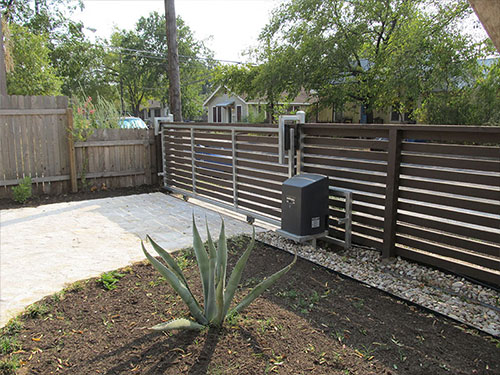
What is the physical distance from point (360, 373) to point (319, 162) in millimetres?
3152

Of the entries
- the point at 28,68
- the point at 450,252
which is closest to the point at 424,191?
the point at 450,252

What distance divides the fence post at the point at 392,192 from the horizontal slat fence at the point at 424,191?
1cm

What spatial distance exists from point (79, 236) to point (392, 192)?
4.20 metres

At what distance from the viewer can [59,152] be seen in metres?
8.77

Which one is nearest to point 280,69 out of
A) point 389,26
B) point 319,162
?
point 389,26

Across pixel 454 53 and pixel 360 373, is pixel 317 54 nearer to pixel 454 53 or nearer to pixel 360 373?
pixel 454 53

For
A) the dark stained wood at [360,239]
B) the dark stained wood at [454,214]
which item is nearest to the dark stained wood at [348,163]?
the dark stained wood at [454,214]

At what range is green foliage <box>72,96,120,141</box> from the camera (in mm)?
8961

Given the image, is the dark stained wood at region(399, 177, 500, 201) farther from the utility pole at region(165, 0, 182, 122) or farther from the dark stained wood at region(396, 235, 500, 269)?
the utility pole at region(165, 0, 182, 122)

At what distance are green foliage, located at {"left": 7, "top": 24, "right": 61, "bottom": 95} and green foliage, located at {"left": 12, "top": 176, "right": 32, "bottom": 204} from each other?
572cm

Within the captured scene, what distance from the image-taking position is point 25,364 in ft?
8.49

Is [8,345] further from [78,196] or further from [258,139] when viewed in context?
[78,196]

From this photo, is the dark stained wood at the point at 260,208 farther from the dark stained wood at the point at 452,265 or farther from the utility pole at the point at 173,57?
the utility pole at the point at 173,57

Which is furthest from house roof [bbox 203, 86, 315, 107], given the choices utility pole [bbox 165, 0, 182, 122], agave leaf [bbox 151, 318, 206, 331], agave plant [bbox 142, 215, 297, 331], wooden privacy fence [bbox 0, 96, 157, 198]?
agave leaf [bbox 151, 318, 206, 331]
